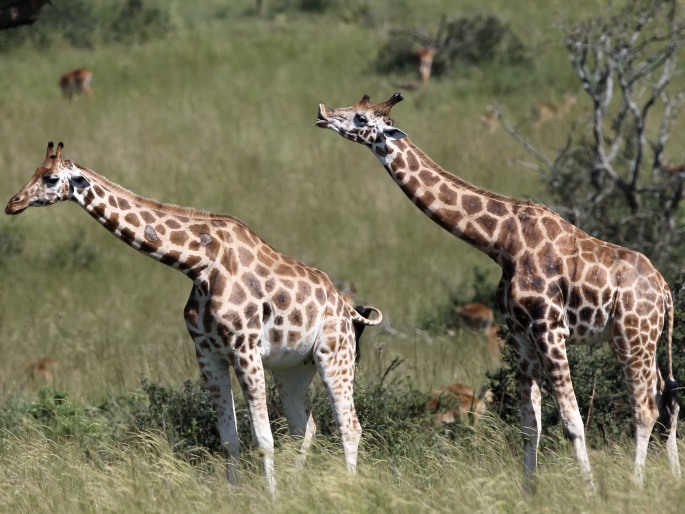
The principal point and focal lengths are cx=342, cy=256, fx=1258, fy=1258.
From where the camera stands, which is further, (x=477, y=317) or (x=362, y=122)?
(x=477, y=317)

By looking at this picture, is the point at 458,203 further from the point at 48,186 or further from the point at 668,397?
the point at 48,186

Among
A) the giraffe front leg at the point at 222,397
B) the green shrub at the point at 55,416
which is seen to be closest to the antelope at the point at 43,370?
the green shrub at the point at 55,416

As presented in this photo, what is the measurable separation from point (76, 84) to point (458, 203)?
57.8 feet

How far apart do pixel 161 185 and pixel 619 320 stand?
12.8m

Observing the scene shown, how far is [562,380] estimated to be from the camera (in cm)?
766

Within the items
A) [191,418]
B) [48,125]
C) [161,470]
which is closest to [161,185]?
[48,125]

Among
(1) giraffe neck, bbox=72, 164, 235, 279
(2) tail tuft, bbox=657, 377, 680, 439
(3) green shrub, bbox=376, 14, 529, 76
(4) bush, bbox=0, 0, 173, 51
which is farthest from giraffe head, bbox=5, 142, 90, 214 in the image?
(4) bush, bbox=0, 0, 173, 51

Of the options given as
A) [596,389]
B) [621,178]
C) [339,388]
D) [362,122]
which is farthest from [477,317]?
[362,122]

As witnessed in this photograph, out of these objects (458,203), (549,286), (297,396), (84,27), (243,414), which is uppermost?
(84,27)

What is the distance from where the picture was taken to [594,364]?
9.59 metres

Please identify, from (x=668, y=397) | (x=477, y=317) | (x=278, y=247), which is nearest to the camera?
(x=668, y=397)

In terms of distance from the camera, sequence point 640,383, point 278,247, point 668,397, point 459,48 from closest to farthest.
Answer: point 640,383
point 668,397
point 278,247
point 459,48

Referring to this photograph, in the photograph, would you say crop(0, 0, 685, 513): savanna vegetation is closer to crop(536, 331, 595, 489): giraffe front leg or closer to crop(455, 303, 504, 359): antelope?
crop(536, 331, 595, 489): giraffe front leg

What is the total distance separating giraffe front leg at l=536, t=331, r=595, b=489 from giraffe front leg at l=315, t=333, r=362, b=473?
51.6 inches
